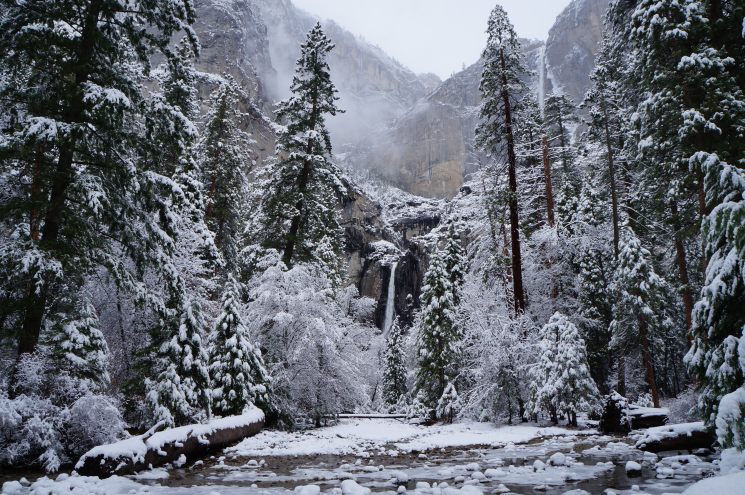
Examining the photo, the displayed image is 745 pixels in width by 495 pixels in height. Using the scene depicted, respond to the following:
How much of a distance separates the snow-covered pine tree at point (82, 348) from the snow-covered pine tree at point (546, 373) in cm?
1225

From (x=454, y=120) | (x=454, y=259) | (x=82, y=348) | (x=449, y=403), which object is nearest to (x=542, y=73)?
(x=454, y=120)

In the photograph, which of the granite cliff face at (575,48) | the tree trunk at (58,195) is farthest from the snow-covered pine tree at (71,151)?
the granite cliff face at (575,48)

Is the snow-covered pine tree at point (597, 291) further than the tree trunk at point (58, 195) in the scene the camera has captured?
Yes

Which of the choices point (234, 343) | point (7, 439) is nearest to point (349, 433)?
point (234, 343)

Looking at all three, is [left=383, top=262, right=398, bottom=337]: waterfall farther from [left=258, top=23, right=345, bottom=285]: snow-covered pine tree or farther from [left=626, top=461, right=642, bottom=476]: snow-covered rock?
[left=626, top=461, right=642, bottom=476]: snow-covered rock

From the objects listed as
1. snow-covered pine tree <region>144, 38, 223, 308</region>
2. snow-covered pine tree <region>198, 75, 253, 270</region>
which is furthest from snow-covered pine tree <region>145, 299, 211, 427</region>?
snow-covered pine tree <region>198, 75, 253, 270</region>

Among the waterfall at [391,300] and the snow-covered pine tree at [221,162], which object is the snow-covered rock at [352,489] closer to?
the snow-covered pine tree at [221,162]

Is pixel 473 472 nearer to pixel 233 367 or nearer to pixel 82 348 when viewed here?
pixel 82 348

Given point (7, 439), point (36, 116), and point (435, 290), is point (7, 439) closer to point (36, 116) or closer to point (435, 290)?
point (36, 116)

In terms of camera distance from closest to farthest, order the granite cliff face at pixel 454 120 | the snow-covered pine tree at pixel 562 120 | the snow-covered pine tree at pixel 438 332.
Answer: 1. the snow-covered pine tree at pixel 438 332
2. the snow-covered pine tree at pixel 562 120
3. the granite cliff face at pixel 454 120

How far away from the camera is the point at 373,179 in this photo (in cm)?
17000

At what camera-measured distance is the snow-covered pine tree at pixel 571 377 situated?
47.8ft

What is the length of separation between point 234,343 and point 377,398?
45.3 m

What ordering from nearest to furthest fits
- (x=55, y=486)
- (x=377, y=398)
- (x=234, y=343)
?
(x=55, y=486)
(x=234, y=343)
(x=377, y=398)
